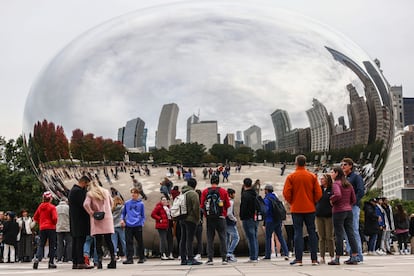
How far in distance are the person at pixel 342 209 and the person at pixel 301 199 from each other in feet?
0.88

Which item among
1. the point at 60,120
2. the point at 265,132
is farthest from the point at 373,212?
the point at 60,120

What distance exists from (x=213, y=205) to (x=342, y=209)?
2137 millimetres

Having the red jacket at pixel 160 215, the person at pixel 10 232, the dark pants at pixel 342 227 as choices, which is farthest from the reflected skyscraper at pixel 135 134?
the person at pixel 10 232

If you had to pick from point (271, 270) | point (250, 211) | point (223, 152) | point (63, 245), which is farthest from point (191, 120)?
point (63, 245)

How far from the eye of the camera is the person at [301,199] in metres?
10.5

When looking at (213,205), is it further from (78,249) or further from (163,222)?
(163,222)

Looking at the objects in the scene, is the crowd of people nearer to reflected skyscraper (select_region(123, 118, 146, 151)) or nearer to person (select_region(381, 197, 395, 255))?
reflected skyscraper (select_region(123, 118, 146, 151))

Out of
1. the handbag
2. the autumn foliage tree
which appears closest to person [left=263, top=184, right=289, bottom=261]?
the handbag

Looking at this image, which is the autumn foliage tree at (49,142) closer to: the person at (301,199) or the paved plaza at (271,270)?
the paved plaza at (271,270)

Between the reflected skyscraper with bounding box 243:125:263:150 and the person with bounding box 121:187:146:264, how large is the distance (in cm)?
235

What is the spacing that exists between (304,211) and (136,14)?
5.98 metres

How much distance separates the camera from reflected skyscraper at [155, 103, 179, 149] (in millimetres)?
12234

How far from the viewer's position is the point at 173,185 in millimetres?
12906

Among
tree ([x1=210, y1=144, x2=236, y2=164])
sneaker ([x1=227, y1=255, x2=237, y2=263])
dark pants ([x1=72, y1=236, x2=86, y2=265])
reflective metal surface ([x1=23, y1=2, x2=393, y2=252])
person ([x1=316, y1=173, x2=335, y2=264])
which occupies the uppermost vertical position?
reflective metal surface ([x1=23, y1=2, x2=393, y2=252])
